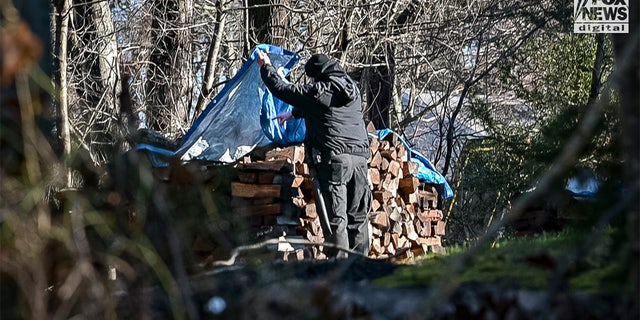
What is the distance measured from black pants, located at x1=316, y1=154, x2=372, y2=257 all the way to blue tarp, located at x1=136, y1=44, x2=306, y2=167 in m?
0.83

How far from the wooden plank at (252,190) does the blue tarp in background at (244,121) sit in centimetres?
29

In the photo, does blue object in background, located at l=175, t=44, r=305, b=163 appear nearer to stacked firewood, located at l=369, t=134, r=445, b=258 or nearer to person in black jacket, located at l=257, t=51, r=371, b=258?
person in black jacket, located at l=257, t=51, r=371, b=258

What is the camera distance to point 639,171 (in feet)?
6.91

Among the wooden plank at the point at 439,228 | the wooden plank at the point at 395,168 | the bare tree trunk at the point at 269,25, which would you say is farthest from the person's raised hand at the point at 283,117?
the wooden plank at the point at 439,228

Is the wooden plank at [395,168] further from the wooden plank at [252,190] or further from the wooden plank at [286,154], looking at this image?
the wooden plank at [252,190]

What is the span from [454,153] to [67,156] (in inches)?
537

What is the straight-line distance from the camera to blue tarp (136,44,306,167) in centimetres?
911

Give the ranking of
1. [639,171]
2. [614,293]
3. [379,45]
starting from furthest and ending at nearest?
[379,45], [614,293], [639,171]

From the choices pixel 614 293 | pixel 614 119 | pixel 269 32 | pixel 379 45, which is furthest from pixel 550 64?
pixel 614 293

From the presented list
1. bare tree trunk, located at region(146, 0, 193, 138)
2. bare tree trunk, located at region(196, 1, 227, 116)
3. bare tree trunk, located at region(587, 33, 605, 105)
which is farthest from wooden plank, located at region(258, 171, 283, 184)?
bare tree trunk, located at region(587, 33, 605, 105)

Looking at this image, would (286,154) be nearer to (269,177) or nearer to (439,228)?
(269,177)

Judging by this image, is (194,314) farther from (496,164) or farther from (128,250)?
(496,164)

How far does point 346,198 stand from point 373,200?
1785mm

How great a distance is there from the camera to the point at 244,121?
30.3 ft
